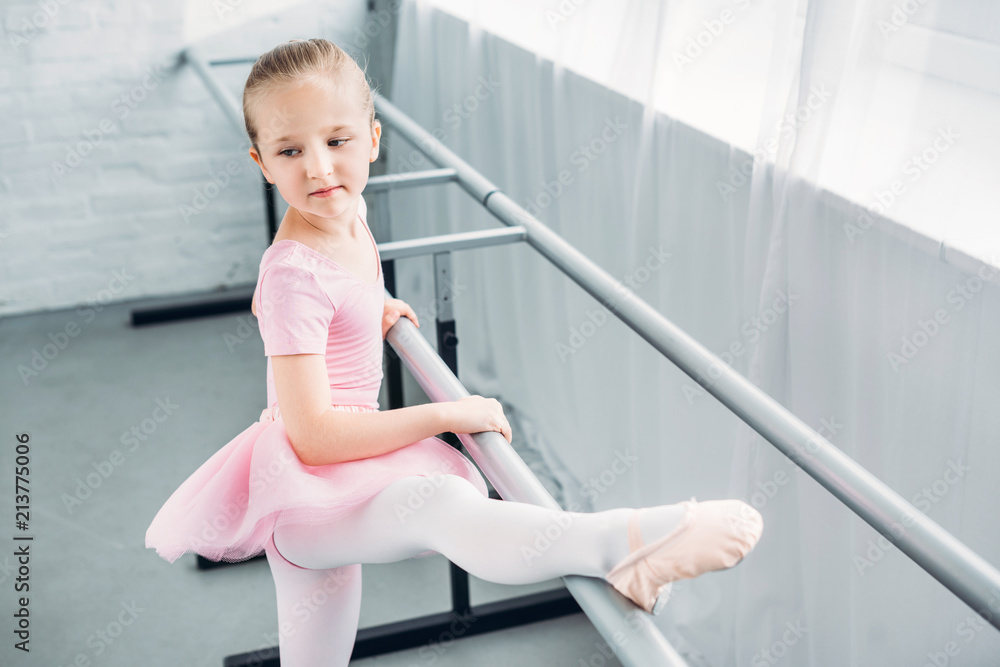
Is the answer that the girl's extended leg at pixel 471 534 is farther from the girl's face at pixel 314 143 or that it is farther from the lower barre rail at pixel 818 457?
the girl's face at pixel 314 143

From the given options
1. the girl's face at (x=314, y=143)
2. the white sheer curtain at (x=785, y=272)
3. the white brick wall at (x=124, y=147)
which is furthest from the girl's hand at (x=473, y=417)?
the white brick wall at (x=124, y=147)

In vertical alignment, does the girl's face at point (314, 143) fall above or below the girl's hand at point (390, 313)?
above

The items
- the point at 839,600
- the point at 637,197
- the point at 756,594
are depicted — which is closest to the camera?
the point at 839,600

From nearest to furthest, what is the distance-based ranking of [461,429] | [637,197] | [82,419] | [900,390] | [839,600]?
[461,429] < [900,390] < [839,600] < [637,197] < [82,419]

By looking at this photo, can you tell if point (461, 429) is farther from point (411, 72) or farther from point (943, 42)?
point (411, 72)

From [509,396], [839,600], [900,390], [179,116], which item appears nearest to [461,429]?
[900,390]

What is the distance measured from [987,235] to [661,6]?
0.77 m

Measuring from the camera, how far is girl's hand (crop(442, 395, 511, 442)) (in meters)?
0.98

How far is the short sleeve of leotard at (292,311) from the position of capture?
0.97 meters

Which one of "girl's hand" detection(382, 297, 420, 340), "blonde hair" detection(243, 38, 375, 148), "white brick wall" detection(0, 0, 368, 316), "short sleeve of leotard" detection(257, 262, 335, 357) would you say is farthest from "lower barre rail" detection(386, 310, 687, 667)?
"white brick wall" detection(0, 0, 368, 316)

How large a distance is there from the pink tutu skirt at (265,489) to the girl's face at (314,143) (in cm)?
25

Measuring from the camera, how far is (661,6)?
5.45 ft

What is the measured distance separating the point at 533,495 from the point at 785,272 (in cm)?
71

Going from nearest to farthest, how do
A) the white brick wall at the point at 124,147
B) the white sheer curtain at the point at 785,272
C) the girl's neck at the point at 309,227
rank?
the girl's neck at the point at 309,227 → the white sheer curtain at the point at 785,272 → the white brick wall at the point at 124,147
